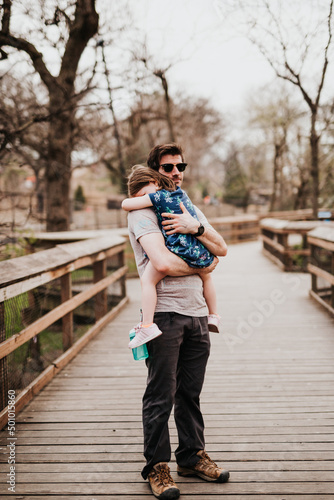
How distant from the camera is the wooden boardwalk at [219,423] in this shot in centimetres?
258

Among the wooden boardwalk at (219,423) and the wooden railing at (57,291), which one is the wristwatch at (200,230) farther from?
the wooden railing at (57,291)

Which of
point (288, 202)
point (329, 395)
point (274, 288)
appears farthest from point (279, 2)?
point (288, 202)

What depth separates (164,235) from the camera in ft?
8.31

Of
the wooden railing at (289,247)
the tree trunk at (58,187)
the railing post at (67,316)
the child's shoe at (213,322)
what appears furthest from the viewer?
the wooden railing at (289,247)

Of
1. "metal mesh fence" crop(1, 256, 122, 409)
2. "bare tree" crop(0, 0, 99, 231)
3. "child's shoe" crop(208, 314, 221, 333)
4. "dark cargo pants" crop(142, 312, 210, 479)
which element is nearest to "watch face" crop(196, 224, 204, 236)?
"dark cargo pants" crop(142, 312, 210, 479)

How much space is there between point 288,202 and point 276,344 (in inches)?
1110

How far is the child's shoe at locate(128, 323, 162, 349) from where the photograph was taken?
244 centimetres

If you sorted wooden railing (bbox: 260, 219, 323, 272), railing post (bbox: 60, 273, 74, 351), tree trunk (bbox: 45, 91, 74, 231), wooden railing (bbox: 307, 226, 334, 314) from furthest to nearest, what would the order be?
wooden railing (bbox: 260, 219, 323, 272) → tree trunk (bbox: 45, 91, 74, 231) → wooden railing (bbox: 307, 226, 334, 314) → railing post (bbox: 60, 273, 74, 351)

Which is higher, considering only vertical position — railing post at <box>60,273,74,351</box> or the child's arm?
the child's arm

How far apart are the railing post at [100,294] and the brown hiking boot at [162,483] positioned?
3.90 m

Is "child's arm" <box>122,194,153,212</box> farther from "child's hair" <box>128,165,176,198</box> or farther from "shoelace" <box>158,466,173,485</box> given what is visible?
"shoelace" <box>158,466,173,485</box>

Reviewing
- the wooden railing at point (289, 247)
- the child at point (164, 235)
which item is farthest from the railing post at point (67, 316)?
the wooden railing at point (289, 247)

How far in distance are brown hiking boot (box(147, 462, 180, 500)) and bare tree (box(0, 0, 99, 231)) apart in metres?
4.35

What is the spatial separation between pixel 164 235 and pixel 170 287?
262 mm
